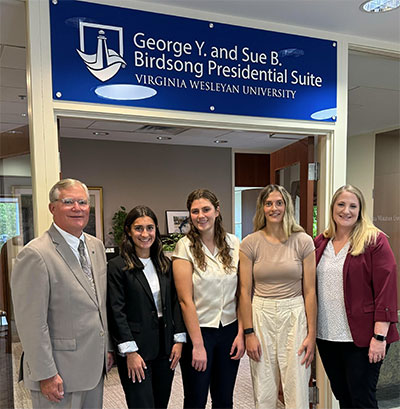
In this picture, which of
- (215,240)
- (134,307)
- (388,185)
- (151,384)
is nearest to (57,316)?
(134,307)

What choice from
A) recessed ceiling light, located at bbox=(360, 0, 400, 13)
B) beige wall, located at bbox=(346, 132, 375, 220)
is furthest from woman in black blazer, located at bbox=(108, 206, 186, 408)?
recessed ceiling light, located at bbox=(360, 0, 400, 13)

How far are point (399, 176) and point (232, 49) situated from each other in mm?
1769

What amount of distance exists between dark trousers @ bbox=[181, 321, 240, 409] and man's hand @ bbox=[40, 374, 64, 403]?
0.61 m

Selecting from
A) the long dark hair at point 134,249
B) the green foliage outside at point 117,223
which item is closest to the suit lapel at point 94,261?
the long dark hair at point 134,249

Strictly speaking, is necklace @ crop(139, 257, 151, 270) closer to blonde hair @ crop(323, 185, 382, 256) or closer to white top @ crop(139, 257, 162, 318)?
white top @ crop(139, 257, 162, 318)

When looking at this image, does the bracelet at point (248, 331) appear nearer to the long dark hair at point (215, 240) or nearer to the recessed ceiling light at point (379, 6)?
the long dark hair at point (215, 240)

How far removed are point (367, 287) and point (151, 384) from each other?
3.74ft

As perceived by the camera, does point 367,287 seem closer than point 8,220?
Yes

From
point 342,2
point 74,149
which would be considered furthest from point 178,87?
point 74,149

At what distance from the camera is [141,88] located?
6.68ft

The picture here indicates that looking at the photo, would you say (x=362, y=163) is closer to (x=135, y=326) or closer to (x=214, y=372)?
(x=214, y=372)

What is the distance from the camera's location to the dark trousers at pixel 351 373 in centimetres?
189

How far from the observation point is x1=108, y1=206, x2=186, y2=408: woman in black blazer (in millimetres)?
1717

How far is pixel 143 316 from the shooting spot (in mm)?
1743
